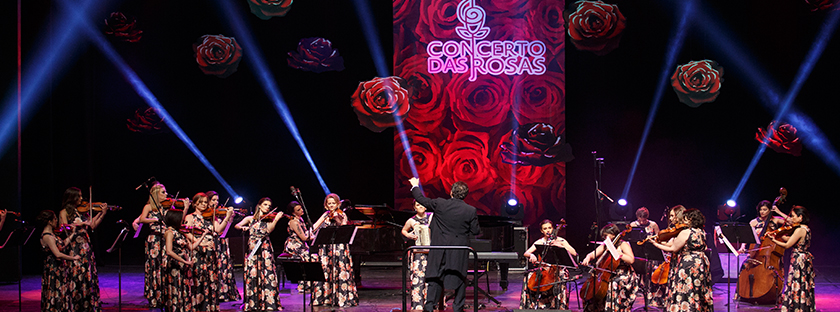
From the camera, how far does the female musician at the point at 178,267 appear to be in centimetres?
654

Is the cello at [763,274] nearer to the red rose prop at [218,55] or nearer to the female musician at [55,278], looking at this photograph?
the female musician at [55,278]

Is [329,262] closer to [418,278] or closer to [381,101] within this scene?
[418,278]

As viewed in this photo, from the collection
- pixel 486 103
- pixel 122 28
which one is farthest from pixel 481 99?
pixel 122 28

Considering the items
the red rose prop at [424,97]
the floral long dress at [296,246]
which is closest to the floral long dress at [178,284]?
the floral long dress at [296,246]

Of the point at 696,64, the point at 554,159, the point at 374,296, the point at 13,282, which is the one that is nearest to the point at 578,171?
the point at 554,159

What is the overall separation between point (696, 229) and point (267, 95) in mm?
8456

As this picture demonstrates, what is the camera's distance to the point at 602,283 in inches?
267

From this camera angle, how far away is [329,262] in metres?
8.01

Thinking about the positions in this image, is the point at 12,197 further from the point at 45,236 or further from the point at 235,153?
the point at 45,236

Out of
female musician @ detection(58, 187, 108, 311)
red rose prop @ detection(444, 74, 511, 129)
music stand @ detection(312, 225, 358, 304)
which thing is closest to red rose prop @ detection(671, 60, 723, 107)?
red rose prop @ detection(444, 74, 511, 129)

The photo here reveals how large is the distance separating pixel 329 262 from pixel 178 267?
6.24 feet

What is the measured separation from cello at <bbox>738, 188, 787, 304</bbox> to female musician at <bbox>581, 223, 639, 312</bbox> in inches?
87.6

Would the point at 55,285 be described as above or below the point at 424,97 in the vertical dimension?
below

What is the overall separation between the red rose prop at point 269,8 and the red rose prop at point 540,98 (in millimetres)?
4603
